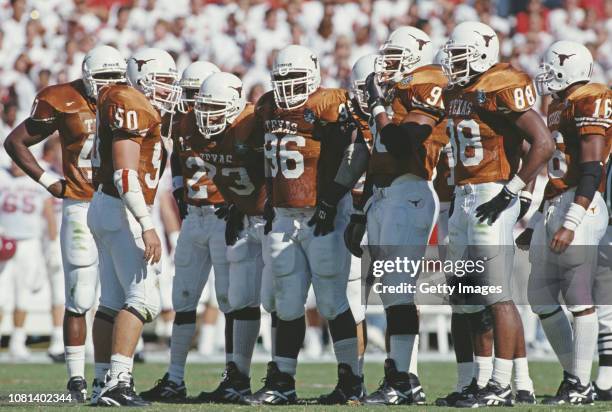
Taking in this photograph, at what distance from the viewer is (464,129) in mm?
6902

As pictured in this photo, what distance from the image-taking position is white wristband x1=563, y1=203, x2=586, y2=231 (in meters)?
7.12

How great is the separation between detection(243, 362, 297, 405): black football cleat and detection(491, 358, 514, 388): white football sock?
1243 mm

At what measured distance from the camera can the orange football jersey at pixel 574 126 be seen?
732cm

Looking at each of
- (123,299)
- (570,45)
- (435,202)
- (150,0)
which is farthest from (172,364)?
(150,0)

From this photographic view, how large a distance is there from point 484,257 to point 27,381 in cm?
405

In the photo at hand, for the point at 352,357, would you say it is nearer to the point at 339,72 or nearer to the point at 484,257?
the point at 484,257

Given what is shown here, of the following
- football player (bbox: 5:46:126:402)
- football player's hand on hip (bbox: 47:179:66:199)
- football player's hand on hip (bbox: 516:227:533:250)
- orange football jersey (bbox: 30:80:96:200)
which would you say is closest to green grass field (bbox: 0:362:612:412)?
football player (bbox: 5:46:126:402)

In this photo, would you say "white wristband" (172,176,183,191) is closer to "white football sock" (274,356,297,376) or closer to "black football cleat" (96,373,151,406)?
"white football sock" (274,356,297,376)

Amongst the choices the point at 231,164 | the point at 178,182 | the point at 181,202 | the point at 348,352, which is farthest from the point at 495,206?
the point at 178,182

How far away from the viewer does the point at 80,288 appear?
7770 mm

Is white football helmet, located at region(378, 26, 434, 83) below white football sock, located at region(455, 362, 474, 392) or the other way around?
the other way around

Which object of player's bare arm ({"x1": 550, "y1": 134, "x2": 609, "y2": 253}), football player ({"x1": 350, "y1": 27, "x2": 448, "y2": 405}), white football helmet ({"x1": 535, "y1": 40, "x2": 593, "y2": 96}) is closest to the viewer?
football player ({"x1": 350, "y1": 27, "x2": 448, "y2": 405})

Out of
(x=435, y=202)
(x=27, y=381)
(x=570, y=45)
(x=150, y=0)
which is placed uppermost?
(x=150, y=0)

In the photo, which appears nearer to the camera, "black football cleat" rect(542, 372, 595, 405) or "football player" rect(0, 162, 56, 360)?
"black football cleat" rect(542, 372, 595, 405)
